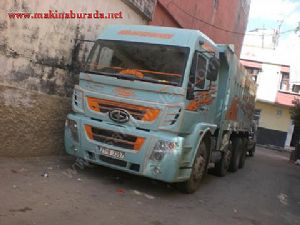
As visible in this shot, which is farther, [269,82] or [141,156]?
[269,82]

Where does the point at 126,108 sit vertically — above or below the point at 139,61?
below

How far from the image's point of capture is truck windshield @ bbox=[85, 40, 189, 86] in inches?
328

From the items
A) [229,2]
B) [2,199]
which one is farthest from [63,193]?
[229,2]

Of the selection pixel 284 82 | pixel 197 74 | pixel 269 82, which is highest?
pixel 284 82

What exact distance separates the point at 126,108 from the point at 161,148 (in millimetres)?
882

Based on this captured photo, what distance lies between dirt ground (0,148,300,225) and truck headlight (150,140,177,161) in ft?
2.38

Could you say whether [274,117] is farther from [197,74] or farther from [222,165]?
[197,74]

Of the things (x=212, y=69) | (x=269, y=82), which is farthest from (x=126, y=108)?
(x=269, y=82)

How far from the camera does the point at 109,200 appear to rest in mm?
7500

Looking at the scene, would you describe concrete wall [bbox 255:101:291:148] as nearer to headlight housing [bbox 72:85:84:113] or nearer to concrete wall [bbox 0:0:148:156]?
concrete wall [bbox 0:0:148:156]

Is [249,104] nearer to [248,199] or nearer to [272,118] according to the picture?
[248,199]

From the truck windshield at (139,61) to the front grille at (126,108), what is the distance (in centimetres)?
48

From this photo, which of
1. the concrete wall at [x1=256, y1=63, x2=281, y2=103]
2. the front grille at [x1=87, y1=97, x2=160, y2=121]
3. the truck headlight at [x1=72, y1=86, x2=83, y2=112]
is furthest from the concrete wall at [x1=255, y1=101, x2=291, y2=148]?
the front grille at [x1=87, y1=97, x2=160, y2=121]

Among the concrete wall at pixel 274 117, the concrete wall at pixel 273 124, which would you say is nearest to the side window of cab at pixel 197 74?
the concrete wall at pixel 273 124
